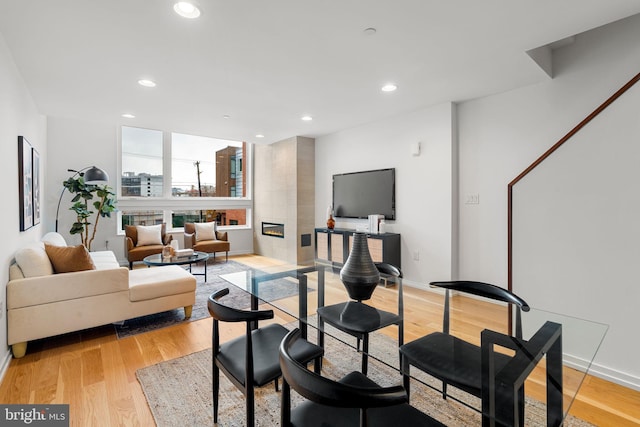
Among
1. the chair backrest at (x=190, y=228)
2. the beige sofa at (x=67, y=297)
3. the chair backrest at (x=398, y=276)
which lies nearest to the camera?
the chair backrest at (x=398, y=276)

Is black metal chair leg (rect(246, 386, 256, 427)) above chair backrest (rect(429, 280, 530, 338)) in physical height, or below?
below

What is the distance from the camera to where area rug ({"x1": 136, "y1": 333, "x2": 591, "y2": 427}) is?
5.60 ft

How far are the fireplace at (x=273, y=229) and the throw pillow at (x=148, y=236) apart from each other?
204 cm

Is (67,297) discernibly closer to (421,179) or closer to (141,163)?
(421,179)

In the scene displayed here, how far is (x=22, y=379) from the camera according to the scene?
6.83ft

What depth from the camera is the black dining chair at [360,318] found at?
5.51ft

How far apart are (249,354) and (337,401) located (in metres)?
0.68

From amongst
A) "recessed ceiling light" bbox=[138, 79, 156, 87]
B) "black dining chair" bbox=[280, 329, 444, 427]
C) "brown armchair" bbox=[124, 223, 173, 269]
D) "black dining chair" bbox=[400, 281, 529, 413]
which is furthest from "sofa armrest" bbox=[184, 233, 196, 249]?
"black dining chair" bbox=[280, 329, 444, 427]

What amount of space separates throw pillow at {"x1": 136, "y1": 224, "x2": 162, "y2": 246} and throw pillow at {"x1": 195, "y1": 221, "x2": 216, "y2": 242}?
66 centimetres

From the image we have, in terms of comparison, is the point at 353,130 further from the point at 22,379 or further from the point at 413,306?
the point at 22,379

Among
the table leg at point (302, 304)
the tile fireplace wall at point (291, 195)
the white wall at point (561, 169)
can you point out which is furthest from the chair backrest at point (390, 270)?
the tile fireplace wall at point (291, 195)

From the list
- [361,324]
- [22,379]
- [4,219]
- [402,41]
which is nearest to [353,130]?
[402,41]

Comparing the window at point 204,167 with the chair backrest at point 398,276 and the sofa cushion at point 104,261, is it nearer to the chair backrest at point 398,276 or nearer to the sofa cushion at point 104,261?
the sofa cushion at point 104,261

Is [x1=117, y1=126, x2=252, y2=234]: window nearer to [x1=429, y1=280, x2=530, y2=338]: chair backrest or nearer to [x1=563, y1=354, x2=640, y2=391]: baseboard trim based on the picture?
[x1=429, y1=280, x2=530, y2=338]: chair backrest
